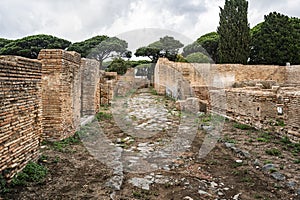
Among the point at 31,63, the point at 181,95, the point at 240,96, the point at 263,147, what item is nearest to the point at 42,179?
the point at 31,63

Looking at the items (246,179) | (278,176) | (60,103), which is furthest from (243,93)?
(60,103)

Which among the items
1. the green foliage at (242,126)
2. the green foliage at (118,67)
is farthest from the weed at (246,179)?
the green foliage at (118,67)

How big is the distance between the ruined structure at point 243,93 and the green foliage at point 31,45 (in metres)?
16.0

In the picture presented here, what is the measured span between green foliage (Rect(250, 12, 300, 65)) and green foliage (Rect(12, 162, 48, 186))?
27.0m

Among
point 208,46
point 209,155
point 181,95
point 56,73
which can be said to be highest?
point 208,46

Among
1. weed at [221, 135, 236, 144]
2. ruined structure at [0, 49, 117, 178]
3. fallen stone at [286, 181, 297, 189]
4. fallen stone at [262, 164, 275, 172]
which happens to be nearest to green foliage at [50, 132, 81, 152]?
ruined structure at [0, 49, 117, 178]

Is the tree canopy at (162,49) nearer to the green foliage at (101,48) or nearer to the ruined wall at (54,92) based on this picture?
the green foliage at (101,48)

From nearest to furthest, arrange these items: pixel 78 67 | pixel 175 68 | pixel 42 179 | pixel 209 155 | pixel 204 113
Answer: pixel 42 179 < pixel 209 155 < pixel 78 67 < pixel 204 113 < pixel 175 68

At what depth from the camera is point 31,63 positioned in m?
4.39

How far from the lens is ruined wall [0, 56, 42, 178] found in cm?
354

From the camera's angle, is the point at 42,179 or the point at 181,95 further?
the point at 181,95

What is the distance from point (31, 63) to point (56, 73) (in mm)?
1657

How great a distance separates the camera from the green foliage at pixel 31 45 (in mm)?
28703

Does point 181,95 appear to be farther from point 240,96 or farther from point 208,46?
point 208,46
